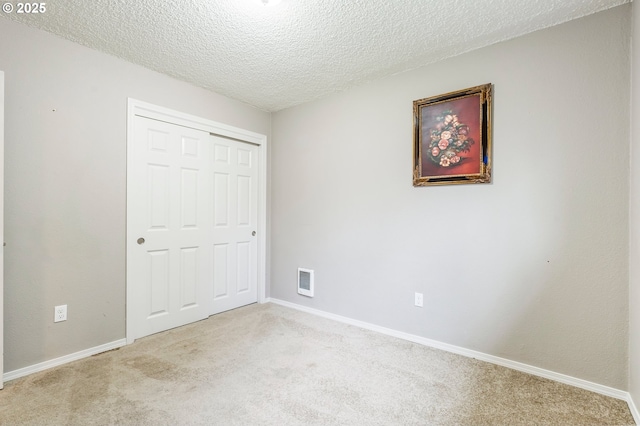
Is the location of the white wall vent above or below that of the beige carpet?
above

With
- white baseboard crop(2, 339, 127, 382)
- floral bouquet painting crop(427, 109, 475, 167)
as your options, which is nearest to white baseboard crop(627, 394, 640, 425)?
floral bouquet painting crop(427, 109, 475, 167)

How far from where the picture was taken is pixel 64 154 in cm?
224

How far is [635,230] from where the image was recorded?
1712 millimetres

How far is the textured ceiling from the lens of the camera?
1873mm

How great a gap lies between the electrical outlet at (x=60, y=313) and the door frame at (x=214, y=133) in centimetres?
42

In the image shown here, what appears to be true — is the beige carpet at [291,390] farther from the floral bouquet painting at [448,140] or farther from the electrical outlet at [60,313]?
the floral bouquet painting at [448,140]

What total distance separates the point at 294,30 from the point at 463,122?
146 cm

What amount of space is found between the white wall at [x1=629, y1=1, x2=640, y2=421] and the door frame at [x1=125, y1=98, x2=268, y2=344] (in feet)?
10.6

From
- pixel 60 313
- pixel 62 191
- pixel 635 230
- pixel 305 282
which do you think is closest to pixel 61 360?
pixel 60 313

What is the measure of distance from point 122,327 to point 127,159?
4.71 ft

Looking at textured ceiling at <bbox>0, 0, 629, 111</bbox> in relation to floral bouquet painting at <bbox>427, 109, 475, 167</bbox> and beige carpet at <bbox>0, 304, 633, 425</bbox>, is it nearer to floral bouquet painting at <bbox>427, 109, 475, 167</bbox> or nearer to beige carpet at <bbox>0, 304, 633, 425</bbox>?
floral bouquet painting at <bbox>427, 109, 475, 167</bbox>

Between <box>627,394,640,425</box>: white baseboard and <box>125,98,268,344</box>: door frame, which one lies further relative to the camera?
<box>125,98,268,344</box>: door frame

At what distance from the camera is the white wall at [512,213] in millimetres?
1879

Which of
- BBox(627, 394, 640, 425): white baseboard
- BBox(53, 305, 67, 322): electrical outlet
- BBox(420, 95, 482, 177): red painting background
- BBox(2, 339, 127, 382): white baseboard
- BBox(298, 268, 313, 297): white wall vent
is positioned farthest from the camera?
BBox(298, 268, 313, 297): white wall vent
